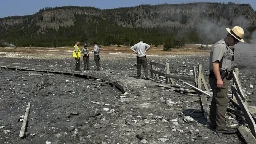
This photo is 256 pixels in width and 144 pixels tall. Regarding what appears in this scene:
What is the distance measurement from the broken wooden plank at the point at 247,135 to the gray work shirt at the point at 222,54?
1.15m

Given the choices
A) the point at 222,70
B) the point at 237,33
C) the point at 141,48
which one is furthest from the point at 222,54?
the point at 141,48

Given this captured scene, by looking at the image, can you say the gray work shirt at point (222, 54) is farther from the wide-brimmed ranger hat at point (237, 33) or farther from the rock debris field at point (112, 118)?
the rock debris field at point (112, 118)

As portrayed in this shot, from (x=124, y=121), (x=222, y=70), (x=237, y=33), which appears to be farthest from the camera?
(x=124, y=121)

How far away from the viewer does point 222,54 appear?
286 inches

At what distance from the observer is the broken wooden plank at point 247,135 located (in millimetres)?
6657

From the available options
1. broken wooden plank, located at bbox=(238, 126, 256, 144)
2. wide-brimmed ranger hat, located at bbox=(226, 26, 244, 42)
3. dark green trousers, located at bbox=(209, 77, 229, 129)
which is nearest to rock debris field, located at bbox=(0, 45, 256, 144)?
broken wooden plank, located at bbox=(238, 126, 256, 144)

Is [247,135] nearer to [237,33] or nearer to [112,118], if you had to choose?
[237,33]

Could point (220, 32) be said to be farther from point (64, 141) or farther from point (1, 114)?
point (64, 141)

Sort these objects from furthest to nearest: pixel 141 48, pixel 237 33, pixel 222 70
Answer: pixel 141 48
pixel 222 70
pixel 237 33

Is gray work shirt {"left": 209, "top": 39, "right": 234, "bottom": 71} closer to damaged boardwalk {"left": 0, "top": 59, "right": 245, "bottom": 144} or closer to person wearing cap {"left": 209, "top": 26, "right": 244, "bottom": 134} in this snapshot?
person wearing cap {"left": 209, "top": 26, "right": 244, "bottom": 134}

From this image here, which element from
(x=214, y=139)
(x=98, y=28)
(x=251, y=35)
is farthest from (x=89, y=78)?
(x=98, y=28)

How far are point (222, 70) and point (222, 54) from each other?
35 centimetres

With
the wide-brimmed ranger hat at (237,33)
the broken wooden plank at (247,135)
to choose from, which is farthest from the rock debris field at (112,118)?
the wide-brimmed ranger hat at (237,33)

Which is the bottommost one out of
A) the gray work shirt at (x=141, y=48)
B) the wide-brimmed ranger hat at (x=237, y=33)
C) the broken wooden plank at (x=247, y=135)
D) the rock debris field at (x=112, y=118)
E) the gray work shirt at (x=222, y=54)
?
the rock debris field at (x=112, y=118)
